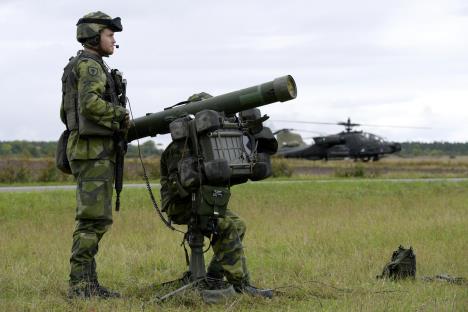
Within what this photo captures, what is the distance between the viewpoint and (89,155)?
6637 millimetres

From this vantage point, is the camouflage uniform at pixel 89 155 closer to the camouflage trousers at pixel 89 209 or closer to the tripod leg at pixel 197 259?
the camouflage trousers at pixel 89 209

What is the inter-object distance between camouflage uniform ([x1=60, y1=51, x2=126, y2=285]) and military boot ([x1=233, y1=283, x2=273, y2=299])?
1.36 metres

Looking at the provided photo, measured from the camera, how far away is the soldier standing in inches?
258

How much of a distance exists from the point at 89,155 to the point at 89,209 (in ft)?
1.58

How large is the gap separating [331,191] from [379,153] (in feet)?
90.4

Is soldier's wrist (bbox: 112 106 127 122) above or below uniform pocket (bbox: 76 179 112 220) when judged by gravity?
above

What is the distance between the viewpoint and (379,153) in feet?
156

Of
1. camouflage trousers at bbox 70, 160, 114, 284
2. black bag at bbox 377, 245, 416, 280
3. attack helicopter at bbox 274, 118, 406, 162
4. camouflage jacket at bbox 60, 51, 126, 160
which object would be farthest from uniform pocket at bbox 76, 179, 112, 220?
attack helicopter at bbox 274, 118, 406, 162

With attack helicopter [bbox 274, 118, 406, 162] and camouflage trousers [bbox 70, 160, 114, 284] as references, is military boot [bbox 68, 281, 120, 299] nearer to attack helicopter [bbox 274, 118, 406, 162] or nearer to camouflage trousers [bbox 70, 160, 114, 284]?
camouflage trousers [bbox 70, 160, 114, 284]

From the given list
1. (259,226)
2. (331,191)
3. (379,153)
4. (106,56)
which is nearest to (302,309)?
(106,56)

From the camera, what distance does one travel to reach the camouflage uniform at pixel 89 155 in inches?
258

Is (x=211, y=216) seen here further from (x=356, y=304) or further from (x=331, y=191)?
(x=331, y=191)

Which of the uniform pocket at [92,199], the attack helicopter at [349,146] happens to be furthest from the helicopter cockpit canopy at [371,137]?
the uniform pocket at [92,199]

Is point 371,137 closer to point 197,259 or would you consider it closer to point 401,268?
point 401,268
